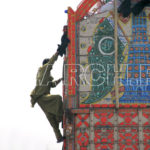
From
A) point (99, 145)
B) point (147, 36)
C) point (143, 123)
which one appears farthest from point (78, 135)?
point (147, 36)

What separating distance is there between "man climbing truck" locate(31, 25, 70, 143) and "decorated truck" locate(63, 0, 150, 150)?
0.66ft

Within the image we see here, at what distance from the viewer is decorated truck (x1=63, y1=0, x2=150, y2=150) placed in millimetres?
13234

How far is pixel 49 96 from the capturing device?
528 inches

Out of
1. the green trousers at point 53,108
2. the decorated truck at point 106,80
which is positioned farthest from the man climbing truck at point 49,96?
the decorated truck at point 106,80

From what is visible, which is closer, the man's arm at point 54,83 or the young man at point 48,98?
the young man at point 48,98

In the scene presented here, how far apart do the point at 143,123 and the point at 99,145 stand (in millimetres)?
1203

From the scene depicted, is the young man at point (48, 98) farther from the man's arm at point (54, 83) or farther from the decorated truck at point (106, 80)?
the decorated truck at point (106, 80)

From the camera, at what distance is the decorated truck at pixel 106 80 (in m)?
13.2

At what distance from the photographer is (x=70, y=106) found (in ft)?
44.0

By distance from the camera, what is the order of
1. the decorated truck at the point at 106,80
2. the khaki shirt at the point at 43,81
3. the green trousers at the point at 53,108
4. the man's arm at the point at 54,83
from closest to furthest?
the decorated truck at the point at 106,80
the green trousers at the point at 53,108
the khaki shirt at the point at 43,81
the man's arm at the point at 54,83

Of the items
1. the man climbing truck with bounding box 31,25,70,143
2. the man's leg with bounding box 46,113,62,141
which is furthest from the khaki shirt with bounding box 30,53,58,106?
the man's leg with bounding box 46,113,62,141

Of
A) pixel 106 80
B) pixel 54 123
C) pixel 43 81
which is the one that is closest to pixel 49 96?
pixel 43 81

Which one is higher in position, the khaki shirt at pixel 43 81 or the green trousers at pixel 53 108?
the khaki shirt at pixel 43 81

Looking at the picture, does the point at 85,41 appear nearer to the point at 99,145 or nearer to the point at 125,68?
the point at 125,68
